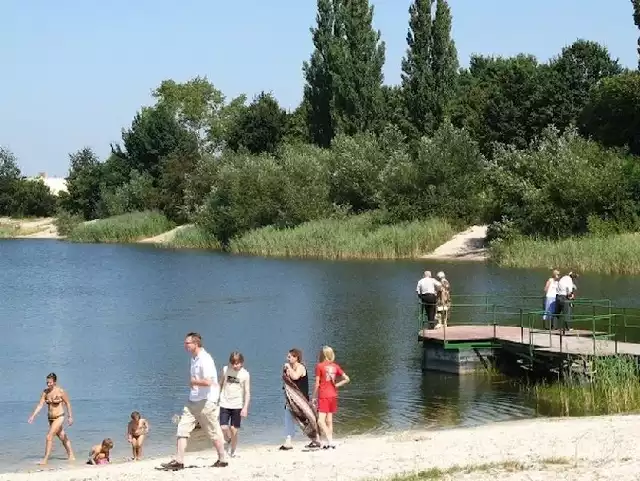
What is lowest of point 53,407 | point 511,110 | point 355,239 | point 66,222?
point 53,407

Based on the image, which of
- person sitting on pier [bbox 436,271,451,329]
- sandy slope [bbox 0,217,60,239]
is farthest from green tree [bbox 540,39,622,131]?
sandy slope [bbox 0,217,60,239]

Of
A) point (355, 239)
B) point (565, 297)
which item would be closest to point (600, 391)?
point (565, 297)

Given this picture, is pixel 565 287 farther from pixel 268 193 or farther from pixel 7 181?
pixel 7 181

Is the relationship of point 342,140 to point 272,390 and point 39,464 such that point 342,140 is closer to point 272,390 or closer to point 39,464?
point 272,390

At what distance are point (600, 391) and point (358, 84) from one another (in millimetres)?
67492

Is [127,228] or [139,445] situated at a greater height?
[127,228]

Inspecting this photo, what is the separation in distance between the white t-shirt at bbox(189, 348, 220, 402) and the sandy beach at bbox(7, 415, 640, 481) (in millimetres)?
1163

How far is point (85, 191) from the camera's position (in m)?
122

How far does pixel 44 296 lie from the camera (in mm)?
56000

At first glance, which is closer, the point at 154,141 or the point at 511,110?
the point at 511,110

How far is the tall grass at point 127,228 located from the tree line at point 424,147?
143 centimetres

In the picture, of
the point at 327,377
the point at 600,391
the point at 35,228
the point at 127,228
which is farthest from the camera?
the point at 35,228

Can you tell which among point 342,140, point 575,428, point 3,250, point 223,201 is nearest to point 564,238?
point 342,140

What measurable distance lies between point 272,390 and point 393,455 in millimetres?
11387
